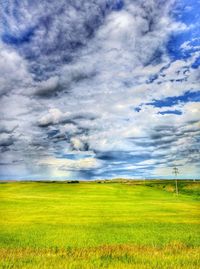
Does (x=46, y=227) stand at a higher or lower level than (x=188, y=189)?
lower

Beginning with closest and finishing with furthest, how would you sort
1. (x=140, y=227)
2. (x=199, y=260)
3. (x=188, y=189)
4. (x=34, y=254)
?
(x=199, y=260) < (x=34, y=254) < (x=140, y=227) < (x=188, y=189)

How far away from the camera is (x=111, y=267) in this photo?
586 inches

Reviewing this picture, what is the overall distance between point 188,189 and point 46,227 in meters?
102

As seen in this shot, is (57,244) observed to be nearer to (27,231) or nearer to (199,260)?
(27,231)

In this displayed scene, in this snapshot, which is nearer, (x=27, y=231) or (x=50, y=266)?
(x=50, y=266)

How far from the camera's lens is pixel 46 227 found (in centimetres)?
3328

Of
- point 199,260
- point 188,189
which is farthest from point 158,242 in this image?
point 188,189

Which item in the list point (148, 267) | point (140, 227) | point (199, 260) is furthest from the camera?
point (140, 227)

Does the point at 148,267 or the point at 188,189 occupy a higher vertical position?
the point at 188,189

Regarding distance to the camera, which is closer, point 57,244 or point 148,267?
point 148,267

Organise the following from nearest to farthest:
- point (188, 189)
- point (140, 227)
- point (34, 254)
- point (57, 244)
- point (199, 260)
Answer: point (199, 260) < point (34, 254) < point (57, 244) < point (140, 227) < point (188, 189)

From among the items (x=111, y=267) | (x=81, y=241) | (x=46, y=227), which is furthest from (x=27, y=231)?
(x=111, y=267)

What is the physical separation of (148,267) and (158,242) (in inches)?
375

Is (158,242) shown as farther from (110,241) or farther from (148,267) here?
(148,267)
